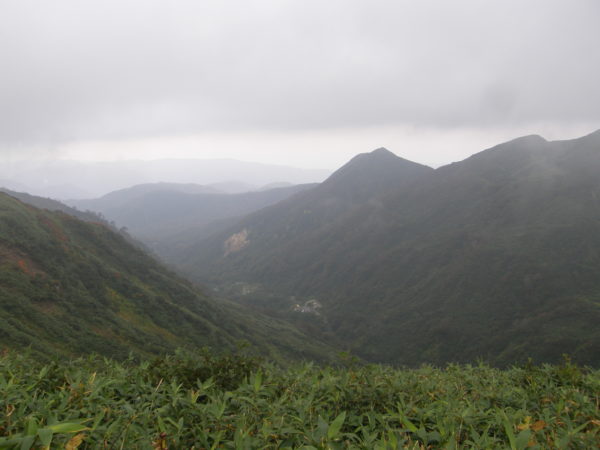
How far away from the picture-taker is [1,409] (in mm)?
3006

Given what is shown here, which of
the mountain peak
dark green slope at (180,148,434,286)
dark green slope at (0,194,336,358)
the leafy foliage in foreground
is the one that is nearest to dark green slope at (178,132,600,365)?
dark green slope at (180,148,434,286)

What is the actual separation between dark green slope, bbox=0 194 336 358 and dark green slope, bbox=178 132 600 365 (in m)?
36.4

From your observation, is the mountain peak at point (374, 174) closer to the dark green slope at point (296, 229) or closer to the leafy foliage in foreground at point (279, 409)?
the dark green slope at point (296, 229)

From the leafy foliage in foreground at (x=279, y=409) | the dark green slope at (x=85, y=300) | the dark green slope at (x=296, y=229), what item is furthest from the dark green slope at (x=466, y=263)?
the leafy foliage in foreground at (x=279, y=409)

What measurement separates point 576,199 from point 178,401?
111 metres

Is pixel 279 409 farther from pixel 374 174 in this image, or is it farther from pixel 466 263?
pixel 374 174

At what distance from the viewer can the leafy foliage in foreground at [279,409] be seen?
2.86 meters

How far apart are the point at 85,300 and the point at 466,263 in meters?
82.8

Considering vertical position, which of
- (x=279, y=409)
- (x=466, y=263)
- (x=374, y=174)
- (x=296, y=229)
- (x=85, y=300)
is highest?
(x=374, y=174)

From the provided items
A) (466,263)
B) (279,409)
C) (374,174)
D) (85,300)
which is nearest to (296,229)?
(374,174)

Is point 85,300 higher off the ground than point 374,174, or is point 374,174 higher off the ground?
point 374,174

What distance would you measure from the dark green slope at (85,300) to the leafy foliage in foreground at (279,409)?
16.3m

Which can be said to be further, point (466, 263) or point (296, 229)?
point (296, 229)

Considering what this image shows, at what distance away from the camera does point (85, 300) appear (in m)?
33.8
